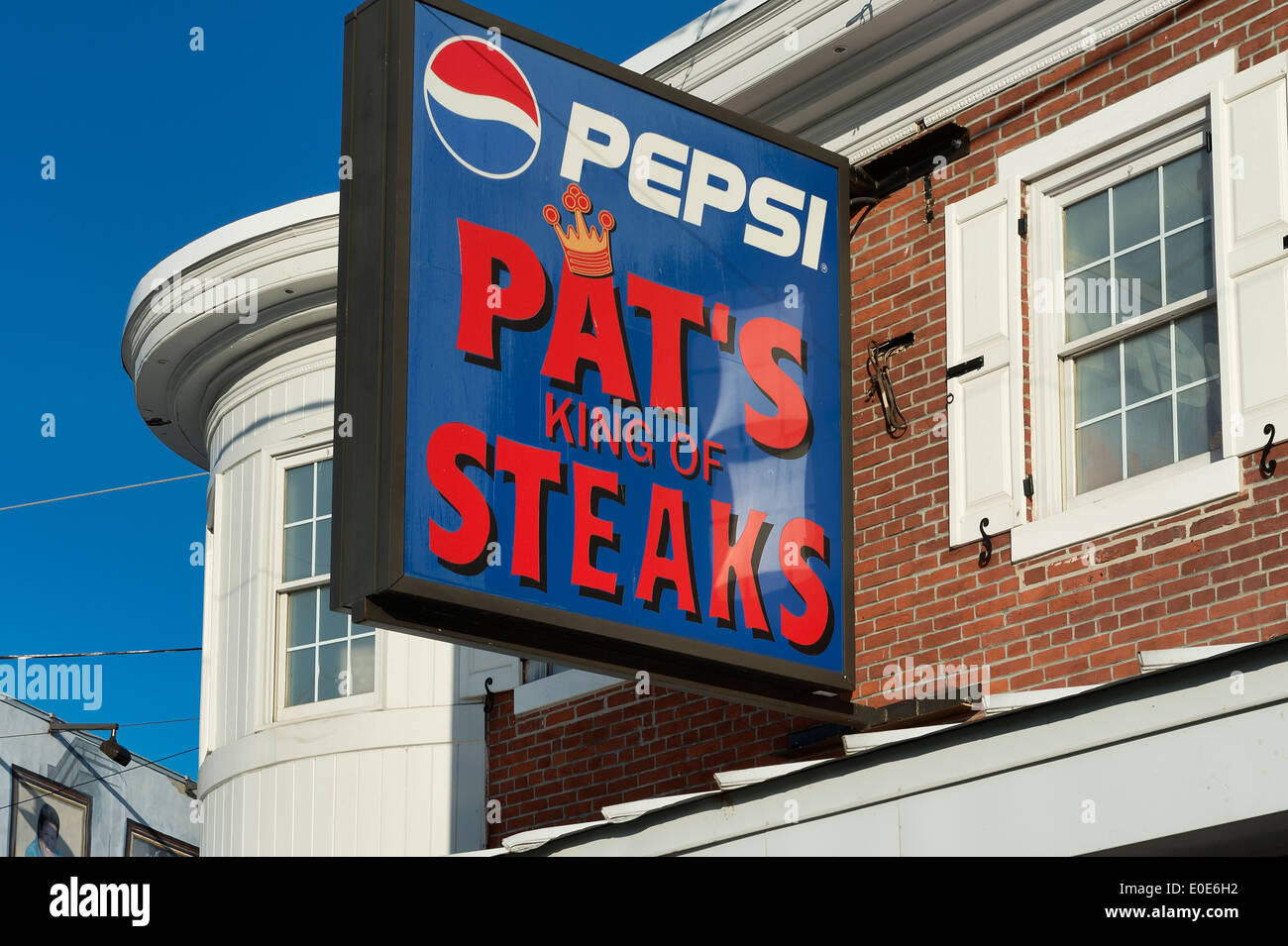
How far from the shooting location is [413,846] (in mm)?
11062

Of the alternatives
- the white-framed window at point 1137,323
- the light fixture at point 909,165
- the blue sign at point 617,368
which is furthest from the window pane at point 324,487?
the white-framed window at point 1137,323

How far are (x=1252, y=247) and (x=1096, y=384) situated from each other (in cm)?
100

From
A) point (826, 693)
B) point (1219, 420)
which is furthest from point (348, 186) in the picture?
point (1219, 420)

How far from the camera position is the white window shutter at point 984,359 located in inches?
329

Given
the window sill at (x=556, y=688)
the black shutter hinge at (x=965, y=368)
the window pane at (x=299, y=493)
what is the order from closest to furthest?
the black shutter hinge at (x=965, y=368), the window sill at (x=556, y=688), the window pane at (x=299, y=493)

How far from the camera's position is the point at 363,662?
1168 cm

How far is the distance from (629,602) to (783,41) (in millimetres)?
3545

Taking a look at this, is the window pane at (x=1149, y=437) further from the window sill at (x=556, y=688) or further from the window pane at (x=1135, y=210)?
the window sill at (x=556, y=688)

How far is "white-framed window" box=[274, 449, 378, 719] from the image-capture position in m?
11.7

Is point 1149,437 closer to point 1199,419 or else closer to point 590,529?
point 1199,419

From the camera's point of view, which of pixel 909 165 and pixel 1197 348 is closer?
pixel 1197 348

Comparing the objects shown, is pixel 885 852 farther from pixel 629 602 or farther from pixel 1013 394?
pixel 1013 394

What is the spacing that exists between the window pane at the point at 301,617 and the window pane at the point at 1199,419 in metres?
6.10

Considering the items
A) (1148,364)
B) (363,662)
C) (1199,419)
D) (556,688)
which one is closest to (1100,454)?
(1148,364)
